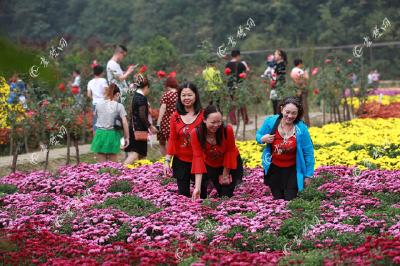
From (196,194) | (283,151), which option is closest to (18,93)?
(196,194)

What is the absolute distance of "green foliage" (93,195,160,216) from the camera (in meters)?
7.34

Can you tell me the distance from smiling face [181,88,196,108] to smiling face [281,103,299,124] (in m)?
1.06

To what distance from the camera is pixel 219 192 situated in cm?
797

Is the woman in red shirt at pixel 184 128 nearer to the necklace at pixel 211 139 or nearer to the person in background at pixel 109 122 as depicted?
the necklace at pixel 211 139

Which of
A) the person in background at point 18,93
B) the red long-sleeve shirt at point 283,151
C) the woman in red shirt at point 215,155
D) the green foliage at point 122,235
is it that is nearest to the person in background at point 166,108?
the person in background at point 18,93

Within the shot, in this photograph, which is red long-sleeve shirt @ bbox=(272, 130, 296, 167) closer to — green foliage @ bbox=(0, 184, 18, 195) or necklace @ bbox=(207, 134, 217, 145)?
necklace @ bbox=(207, 134, 217, 145)

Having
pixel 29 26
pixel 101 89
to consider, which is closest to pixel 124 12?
pixel 101 89

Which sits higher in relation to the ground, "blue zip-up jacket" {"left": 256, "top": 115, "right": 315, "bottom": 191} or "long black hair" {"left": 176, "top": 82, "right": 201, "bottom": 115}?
"long black hair" {"left": 176, "top": 82, "right": 201, "bottom": 115}

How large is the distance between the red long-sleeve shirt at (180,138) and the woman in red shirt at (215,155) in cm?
29

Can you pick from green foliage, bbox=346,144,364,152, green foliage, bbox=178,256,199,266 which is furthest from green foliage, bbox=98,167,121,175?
green foliage, bbox=178,256,199,266

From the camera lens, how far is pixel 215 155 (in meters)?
7.57

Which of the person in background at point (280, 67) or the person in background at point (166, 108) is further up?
the person in background at point (280, 67)

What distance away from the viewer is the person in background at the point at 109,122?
35.1 ft

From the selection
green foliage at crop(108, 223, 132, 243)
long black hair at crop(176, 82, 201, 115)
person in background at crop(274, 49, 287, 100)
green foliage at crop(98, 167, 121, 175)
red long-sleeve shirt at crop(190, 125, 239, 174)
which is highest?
person in background at crop(274, 49, 287, 100)
